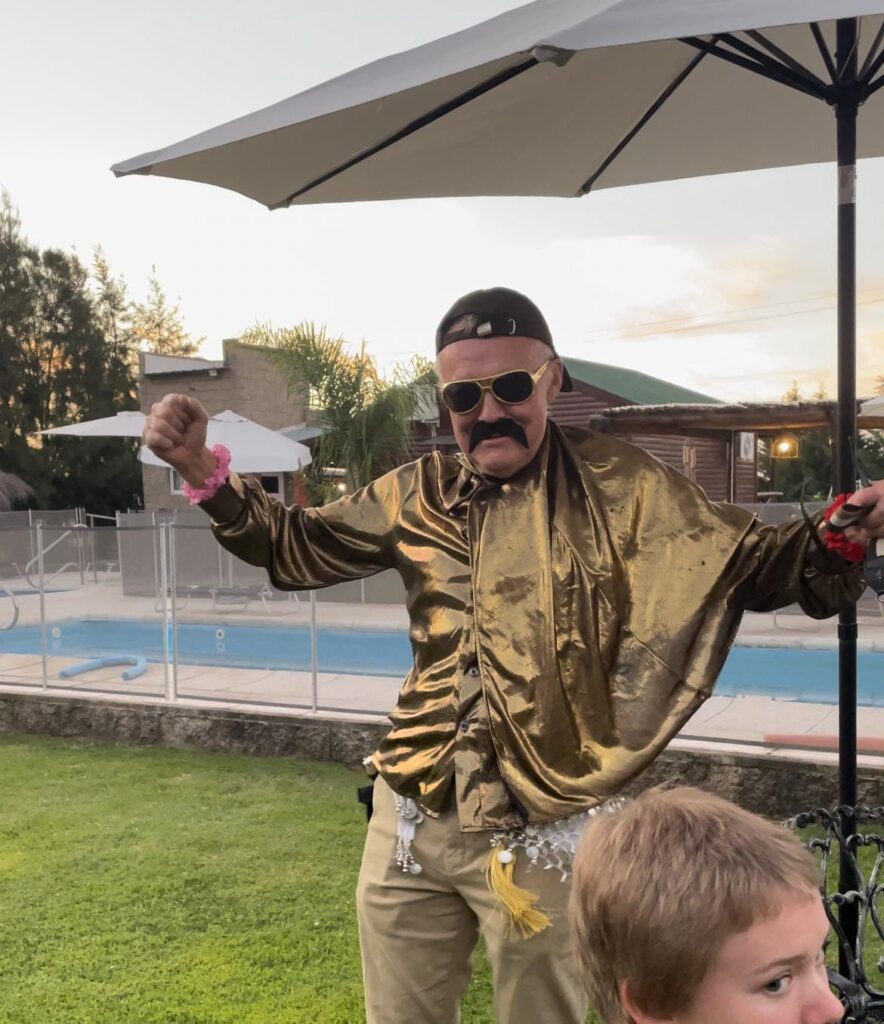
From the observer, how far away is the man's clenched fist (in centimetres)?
188

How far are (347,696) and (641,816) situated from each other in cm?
515

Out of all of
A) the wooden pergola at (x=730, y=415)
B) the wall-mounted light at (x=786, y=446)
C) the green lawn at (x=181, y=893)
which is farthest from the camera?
the wall-mounted light at (x=786, y=446)

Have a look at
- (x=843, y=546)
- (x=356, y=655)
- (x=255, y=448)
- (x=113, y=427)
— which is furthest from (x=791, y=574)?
(x=113, y=427)

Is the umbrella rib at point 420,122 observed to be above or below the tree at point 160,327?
below

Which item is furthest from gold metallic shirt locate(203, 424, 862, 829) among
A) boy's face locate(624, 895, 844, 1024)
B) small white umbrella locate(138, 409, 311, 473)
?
small white umbrella locate(138, 409, 311, 473)

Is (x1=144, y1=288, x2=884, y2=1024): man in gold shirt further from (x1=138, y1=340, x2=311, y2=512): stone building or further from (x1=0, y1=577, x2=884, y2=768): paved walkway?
(x1=138, y1=340, x2=311, y2=512): stone building

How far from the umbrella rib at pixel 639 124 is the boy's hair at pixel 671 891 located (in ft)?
6.50

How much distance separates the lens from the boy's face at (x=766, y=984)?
1063 mm

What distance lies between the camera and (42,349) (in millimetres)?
36656

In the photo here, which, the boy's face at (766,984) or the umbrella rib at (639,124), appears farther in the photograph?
the umbrella rib at (639,124)

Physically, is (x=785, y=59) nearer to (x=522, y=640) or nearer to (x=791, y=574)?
(x=791, y=574)

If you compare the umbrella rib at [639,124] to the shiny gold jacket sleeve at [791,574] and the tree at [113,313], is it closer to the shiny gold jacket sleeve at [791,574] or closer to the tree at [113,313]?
the shiny gold jacket sleeve at [791,574]

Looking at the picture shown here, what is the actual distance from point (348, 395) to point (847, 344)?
12779mm

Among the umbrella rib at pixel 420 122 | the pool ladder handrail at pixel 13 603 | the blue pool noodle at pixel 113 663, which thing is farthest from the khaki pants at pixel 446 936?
the pool ladder handrail at pixel 13 603
